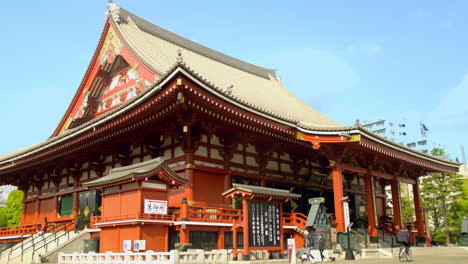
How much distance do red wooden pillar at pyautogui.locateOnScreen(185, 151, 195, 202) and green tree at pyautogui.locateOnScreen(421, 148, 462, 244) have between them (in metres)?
32.9

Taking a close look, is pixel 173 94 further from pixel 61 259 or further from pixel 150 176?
pixel 61 259

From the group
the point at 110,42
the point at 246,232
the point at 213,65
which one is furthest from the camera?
the point at 213,65

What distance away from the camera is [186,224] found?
16.1 metres

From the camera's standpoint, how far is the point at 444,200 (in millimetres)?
42906

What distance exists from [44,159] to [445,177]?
3812cm

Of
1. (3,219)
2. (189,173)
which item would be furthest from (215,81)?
(3,219)

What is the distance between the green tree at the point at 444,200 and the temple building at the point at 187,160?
16.4 meters

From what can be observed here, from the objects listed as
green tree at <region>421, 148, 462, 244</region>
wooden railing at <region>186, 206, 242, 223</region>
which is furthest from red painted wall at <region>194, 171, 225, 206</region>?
green tree at <region>421, 148, 462, 244</region>

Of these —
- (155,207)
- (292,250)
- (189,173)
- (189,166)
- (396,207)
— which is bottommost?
(292,250)

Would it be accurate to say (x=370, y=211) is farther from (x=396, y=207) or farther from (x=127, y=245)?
(x=127, y=245)

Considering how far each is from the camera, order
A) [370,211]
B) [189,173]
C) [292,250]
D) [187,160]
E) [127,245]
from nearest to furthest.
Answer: [292,250]
[127,245]
[189,173]
[187,160]
[370,211]

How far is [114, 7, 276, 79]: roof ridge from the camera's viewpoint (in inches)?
1086

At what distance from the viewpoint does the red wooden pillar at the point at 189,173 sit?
17562 mm

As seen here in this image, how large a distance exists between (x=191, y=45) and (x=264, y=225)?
1839 cm
